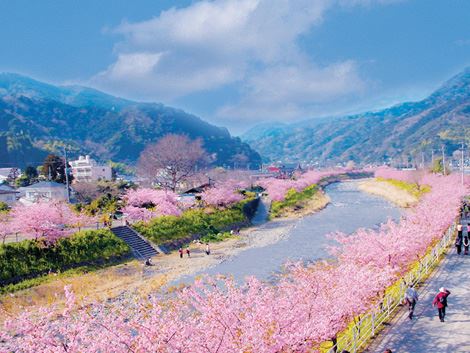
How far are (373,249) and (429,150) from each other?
170 meters

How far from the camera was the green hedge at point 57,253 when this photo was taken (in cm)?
2556

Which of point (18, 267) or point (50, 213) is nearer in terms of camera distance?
point (18, 267)

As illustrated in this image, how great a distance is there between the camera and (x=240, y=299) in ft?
32.3

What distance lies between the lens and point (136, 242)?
3456cm

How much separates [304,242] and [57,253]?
830 inches

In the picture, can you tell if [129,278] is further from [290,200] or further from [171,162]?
[290,200]

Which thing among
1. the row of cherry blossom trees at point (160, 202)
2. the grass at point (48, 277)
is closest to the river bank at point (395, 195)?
the row of cherry blossom trees at point (160, 202)

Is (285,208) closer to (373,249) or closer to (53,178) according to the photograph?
(53,178)

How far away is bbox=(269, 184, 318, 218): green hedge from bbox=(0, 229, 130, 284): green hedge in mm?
28830

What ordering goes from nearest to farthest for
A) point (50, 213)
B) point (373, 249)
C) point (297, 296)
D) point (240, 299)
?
point (240, 299)
point (297, 296)
point (373, 249)
point (50, 213)

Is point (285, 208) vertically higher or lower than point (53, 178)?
lower

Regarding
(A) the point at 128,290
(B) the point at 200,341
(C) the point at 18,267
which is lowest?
(A) the point at 128,290

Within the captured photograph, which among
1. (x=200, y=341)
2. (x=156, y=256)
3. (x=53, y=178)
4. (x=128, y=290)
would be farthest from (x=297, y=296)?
(x=53, y=178)

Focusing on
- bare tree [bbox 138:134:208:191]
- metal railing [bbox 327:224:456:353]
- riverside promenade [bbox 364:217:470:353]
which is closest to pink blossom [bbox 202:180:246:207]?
bare tree [bbox 138:134:208:191]
